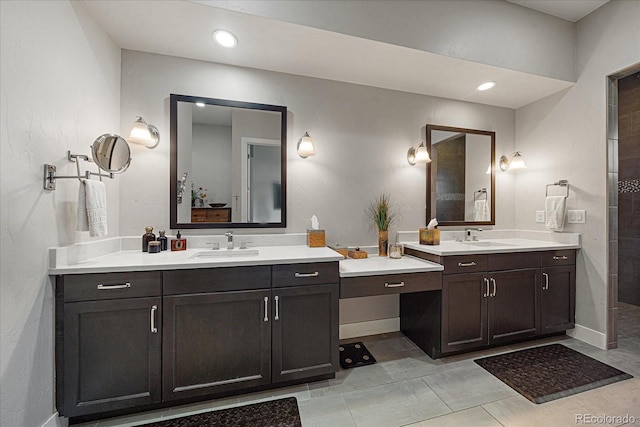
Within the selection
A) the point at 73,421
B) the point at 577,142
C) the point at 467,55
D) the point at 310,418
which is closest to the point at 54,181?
the point at 73,421

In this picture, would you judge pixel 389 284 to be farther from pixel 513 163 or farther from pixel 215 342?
pixel 513 163

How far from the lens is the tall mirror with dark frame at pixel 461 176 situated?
2773mm

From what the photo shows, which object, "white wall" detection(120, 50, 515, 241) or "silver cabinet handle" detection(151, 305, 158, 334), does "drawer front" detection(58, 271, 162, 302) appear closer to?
"silver cabinet handle" detection(151, 305, 158, 334)

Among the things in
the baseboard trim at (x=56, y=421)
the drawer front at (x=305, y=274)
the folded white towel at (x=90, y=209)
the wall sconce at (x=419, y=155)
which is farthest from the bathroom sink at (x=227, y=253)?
the wall sconce at (x=419, y=155)

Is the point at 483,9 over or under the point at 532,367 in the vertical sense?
over

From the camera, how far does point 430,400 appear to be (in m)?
1.70

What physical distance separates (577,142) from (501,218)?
38.0 inches

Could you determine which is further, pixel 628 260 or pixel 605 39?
pixel 628 260

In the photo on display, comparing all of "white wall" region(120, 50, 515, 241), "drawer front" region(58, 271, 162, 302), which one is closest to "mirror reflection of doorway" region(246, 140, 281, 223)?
"white wall" region(120, 50, 515, 241)

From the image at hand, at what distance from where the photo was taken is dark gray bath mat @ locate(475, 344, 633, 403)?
5.82 ft

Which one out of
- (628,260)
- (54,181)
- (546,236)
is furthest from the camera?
(628,260)

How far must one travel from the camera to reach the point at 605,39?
2.30m

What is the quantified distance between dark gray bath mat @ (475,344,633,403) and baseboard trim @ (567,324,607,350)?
0.95 feet

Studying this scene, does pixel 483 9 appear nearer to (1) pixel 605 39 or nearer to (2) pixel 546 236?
(1) pixel 605 39
